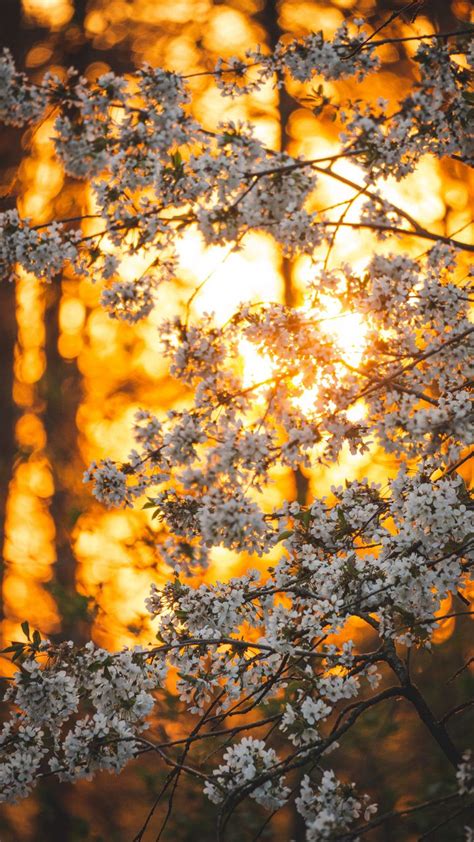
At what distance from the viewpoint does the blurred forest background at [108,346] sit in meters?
7.65

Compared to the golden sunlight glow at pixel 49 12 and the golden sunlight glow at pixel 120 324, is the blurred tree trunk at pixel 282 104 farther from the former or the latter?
the golden sunlight glow at pixel 49 12

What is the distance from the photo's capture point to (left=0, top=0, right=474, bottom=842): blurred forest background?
25.1 feet

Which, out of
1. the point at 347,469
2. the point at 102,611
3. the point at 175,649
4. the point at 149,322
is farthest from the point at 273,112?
the point at 175,649

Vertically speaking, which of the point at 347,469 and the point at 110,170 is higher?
the point at 347,469

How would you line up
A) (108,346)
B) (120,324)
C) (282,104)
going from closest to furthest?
(282,104) → (120,324) → (108,346)

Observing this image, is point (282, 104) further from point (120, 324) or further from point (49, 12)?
point (49, 12)

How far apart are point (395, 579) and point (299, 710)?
2.36 feet

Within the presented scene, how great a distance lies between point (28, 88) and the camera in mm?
3459

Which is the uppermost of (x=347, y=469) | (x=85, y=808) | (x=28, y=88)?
(x=347, y=469)

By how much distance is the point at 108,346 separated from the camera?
10062 mm

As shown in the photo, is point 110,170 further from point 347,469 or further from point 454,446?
point 347,469

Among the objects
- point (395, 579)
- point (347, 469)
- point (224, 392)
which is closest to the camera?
point (395, 579)

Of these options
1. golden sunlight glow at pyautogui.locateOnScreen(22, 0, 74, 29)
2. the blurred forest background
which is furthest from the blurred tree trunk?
golden sunlight glow at pyautogui.locateOnScreen(22, 0, 74, 29)

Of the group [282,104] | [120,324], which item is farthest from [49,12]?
[120,324]
